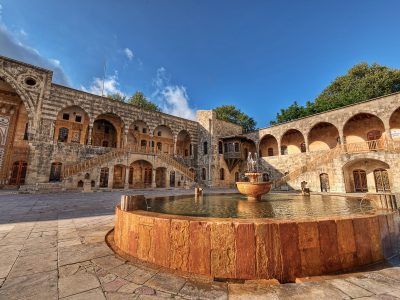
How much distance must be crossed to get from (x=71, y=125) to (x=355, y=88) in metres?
35.6

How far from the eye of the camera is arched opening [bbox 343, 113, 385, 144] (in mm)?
17823

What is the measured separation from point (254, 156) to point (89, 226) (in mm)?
23754

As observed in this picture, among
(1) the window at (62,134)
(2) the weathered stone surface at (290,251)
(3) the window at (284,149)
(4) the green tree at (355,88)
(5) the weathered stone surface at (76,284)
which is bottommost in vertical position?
(5) the weathered stone surface at (76,284)

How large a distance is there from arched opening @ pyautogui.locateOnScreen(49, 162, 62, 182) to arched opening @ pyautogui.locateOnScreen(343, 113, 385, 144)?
1103 inches

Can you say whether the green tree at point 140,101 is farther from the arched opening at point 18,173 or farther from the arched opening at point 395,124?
the arched opening at point 395,124

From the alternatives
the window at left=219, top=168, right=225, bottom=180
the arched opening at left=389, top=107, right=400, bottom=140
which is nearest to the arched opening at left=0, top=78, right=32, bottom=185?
the window at left=219, top=168, right=225, bottom=180

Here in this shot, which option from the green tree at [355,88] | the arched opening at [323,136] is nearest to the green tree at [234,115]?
the green tree at [355,88]

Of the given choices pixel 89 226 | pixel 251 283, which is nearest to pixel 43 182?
pixel 89 226

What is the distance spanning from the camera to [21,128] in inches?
794

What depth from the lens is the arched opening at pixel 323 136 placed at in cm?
2042

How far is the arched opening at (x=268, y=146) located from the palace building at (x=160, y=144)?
13cm

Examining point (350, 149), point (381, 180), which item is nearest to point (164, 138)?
point (350, 149)

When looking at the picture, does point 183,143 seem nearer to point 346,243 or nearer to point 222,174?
point 222,174

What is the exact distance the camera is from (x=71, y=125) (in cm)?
2048
